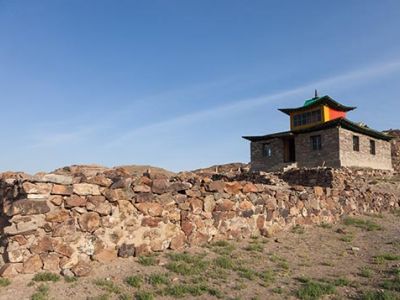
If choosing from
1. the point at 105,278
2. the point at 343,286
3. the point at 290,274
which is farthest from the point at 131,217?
the point at 343,286

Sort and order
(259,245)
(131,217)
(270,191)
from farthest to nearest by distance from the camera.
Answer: (270,191) → (259,245) → (131,217)

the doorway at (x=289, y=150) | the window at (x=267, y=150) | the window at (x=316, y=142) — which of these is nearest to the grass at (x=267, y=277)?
the window at (x=316, y=142)

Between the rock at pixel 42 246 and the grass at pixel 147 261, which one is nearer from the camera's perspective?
the rock at pixel 42 246

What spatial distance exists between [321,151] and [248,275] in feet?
76.2

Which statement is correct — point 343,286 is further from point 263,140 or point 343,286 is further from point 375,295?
point 263,140

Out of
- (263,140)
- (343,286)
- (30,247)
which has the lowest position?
(343,286)

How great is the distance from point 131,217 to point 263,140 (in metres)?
26.0

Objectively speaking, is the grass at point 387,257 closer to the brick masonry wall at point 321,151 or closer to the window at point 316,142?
the brick masonry wall at point 321,151

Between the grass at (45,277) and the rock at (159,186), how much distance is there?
8.52 feet

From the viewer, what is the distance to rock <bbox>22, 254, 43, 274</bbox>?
6213mm

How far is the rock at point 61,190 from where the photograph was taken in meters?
6.70

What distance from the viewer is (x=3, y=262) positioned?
6289 millimetres

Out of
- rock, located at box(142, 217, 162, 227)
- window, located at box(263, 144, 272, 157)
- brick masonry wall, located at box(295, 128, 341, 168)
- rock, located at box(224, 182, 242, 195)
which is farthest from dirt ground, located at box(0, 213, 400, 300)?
window, located at box(263, 144, 272, 157)

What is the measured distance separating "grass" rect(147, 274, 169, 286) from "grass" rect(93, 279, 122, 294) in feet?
1.90
